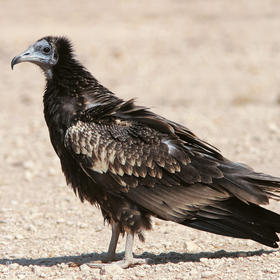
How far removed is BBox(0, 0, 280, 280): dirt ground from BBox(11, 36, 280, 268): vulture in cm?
46

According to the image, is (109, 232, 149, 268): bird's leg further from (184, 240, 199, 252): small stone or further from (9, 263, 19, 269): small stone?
(9, 263, 19, 269): small stone

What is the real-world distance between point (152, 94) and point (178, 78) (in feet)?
6.37

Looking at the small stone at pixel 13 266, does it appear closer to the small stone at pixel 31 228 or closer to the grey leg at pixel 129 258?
the grey leg at pixel 129 258

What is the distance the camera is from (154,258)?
303 inches

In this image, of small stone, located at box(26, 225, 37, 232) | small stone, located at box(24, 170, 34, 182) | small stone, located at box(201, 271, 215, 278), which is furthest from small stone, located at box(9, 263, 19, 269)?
small stone, located at box(24, 170, 34, 182)

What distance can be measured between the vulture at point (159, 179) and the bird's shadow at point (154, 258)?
1.37ft

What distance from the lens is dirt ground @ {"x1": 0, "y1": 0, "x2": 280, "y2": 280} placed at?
7730 mm

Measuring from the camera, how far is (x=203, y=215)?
7121 mm

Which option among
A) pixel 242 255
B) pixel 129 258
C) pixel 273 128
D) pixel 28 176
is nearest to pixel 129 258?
pixel 129 258

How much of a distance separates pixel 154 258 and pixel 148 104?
1142cm

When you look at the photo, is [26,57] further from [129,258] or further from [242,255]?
[242,255]

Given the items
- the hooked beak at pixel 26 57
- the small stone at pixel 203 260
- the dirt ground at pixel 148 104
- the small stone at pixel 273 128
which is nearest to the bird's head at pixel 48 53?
the hooked beak at pixel 26 57

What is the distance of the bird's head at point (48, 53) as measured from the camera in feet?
26.5

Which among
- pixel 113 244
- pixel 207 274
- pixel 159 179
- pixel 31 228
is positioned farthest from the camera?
pixel 31 228
